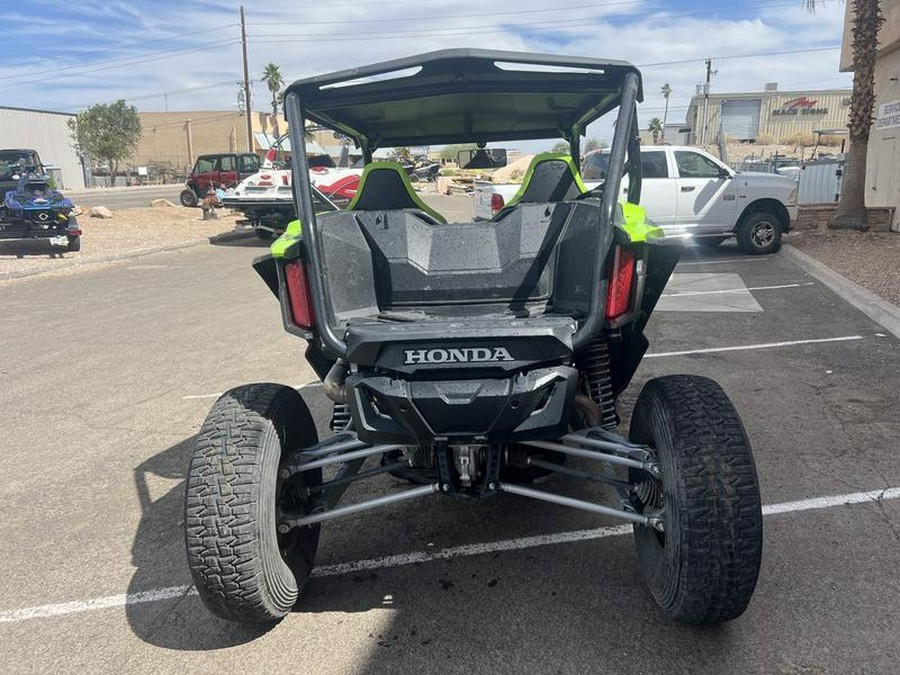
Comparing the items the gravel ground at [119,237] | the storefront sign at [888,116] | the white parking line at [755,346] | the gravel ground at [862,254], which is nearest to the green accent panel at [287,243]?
the white parking line at [755,346]

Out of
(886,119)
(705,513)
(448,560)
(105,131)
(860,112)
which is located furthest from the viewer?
(105,131)

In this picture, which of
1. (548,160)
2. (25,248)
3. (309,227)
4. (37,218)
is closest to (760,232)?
(548,160)

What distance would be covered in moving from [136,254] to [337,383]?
1423 cm

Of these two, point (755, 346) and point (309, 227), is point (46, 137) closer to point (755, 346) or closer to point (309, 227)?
point (755, 346)

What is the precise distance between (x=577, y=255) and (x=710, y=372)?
3125mm

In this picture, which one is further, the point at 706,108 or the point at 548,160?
the point at 706,108

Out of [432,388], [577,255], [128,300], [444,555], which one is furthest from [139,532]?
[128,300]

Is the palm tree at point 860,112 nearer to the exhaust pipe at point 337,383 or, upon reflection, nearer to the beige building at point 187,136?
the exhaust pipe at point 337,383

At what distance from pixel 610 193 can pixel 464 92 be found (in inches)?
38.2

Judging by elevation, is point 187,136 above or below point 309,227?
above

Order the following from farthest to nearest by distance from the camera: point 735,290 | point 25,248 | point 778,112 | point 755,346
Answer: point 778,112
point 25,248
point 735,290
point 755,346

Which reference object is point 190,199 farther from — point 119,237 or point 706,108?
point 706,108

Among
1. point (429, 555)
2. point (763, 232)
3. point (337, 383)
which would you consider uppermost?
point (337, 383)

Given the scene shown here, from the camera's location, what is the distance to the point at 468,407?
2547mm
